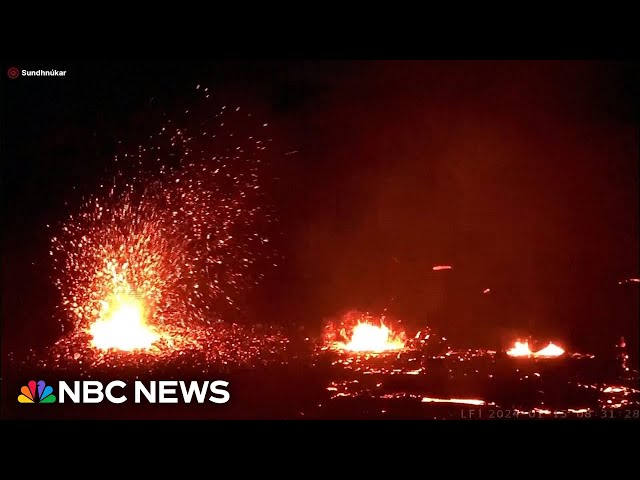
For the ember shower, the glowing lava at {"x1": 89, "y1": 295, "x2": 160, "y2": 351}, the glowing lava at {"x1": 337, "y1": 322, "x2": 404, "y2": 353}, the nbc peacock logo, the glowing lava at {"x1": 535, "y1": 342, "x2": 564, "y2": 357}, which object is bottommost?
the nbc peacock logo

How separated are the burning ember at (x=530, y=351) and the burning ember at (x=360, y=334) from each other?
38 centimetres

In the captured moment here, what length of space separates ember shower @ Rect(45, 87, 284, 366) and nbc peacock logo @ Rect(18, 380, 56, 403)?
0.59ft

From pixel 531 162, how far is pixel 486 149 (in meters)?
0.16

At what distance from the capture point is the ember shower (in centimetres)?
262

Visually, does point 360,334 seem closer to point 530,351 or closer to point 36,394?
point 530,351

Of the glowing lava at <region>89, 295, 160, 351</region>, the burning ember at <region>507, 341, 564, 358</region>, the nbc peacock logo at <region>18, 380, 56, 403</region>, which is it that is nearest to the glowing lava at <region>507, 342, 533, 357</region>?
the burning ember at <region>507, 341, 564, 358</region>

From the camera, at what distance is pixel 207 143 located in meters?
2.63

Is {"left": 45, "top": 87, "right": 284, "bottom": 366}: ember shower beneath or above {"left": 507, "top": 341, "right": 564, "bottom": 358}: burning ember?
above

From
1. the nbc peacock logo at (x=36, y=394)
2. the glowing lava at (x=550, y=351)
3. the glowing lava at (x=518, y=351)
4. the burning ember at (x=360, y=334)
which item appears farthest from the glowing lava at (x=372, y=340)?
the nbc peacock logo at (x=36, y=394)

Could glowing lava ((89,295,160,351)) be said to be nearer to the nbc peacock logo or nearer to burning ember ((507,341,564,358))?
the nbc peacock logo

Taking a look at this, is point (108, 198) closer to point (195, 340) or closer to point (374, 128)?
point (195, 340)

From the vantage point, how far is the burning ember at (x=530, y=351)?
264 cm

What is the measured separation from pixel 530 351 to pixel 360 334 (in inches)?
23.2

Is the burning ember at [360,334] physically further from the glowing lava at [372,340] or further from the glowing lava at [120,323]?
the glowing lava at [120,323]
